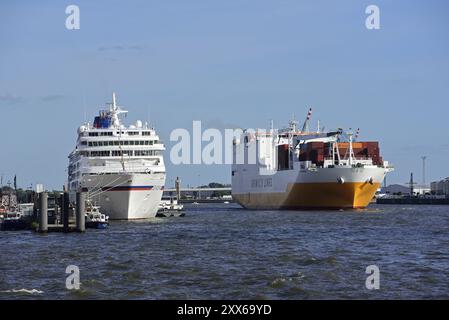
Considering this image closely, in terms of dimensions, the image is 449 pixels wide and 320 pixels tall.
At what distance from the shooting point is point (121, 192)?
62594 mm

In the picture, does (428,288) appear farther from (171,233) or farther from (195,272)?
(171,233)

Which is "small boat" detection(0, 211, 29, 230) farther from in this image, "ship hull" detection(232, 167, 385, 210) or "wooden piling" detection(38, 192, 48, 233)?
"ship hull" detection(232, 167, 385, 210)

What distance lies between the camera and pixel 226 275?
2888cm

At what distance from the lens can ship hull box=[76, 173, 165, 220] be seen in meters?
62.5

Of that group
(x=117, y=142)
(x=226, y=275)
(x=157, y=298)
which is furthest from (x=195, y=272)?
(x=117, y=142)

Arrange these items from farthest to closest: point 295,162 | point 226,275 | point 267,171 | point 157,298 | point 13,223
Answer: point 267,171 < point 295,162 < point 13,223 < point 226,275 < point 157,298

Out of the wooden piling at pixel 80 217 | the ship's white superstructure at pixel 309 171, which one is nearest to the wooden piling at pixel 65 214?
the wooden piling at pixel 80 217

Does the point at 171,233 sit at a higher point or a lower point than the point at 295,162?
lower

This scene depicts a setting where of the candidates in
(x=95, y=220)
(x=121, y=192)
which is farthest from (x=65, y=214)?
(x=121, y=192)

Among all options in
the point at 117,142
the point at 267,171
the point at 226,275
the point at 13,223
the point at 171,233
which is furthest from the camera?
the point at 267,171

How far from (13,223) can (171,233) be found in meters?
12.3

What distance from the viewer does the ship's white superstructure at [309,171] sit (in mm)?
87062

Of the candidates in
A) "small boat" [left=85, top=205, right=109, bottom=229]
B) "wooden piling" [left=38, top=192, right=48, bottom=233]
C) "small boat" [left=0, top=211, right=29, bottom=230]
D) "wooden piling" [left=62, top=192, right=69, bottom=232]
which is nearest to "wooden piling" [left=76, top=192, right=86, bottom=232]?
"wooden piling" [left=62, top=192, right=69, bottom=232]

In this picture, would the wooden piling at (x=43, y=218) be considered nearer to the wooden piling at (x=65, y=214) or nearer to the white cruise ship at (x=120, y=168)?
the wooden piling at (x=65, y=214)
